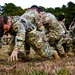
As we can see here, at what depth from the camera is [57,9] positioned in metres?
89.2

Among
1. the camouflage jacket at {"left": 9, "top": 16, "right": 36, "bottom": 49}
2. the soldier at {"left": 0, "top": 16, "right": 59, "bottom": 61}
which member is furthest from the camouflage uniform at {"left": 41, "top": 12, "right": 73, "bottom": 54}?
the camouflage jacket at {"left": 9, "top": 16, "right": 36, "bottom": 49}

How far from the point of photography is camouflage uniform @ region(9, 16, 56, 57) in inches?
292

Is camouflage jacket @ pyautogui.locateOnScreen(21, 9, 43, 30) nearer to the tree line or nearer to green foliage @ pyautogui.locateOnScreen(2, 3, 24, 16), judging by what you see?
the tree line

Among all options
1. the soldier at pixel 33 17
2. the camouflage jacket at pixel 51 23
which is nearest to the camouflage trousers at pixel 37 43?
the soldier at pixel 33 17

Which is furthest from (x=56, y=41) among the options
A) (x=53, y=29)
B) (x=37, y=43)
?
(x=37, y=43)

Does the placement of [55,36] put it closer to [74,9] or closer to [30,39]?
[30,39]

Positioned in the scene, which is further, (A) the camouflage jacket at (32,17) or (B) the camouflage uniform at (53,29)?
(B) the camouflage uniform at (53,29)

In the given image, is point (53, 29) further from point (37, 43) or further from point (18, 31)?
point (18, 31)

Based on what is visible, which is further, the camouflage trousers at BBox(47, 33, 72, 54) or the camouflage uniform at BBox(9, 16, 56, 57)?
the camouflage trousers at BBox(47, 33, 72, 54)

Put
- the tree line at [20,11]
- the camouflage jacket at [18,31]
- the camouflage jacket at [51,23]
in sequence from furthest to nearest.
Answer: the tree line at [20,11] → the camouflage jacket at [51,23] → the camouflage jacket at [18,31]

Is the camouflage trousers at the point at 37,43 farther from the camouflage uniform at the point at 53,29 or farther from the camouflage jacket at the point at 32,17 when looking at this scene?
the camouflage uniform at the point at 53,29

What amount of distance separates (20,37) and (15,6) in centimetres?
8037

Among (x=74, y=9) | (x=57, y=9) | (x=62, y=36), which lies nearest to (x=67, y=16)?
(x=74, y=9)

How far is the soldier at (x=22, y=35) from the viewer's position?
6.95 meters
